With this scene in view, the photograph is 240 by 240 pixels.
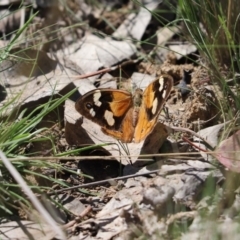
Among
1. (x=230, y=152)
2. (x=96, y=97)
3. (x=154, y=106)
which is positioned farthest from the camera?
(x=96, y=97)

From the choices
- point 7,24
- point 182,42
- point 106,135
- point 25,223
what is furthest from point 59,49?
point 25,223

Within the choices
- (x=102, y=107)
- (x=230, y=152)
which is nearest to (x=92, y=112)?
(x=102, y=107)

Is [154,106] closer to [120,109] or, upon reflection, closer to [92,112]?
[120,109]

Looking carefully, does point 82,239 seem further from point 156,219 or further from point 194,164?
point 194,164

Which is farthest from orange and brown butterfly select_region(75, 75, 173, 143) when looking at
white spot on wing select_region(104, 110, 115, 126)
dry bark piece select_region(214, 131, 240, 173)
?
dry bark piece select_region(214, 131, 240, 173)

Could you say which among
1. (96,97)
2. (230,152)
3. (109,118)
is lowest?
(230,152)

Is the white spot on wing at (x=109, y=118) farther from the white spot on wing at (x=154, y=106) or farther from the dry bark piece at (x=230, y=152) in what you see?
the dry bark piece at (x=230, y=152)

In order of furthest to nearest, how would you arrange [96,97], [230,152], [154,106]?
[96,97] → [154,106] → [230,152]

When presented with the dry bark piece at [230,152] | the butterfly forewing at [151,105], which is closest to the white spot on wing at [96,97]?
the butterfly forewing at [151,105]
